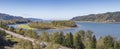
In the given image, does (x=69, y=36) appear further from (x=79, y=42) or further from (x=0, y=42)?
(x=0, y=42)

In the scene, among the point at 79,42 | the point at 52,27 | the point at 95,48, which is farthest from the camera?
the point at 52,27

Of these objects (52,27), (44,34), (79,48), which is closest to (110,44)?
(79,48)

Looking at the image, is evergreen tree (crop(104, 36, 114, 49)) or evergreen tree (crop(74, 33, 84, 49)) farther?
evergreen tree (crop(74, 33, 84, 49))

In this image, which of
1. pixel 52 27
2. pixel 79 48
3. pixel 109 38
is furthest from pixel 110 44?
pixel 52 27

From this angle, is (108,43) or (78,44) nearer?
(108,43)

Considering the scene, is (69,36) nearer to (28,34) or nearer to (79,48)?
(79,48)

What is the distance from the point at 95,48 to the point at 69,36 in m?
9.39

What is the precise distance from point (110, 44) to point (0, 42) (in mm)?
31457

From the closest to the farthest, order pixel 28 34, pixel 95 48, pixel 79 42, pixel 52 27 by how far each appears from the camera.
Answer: pixel 95 48
pixel 79 42
pixel 28 34
pixel 52 27

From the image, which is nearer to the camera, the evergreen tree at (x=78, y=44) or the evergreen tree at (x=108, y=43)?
the evergreen tree at (x=108, y=43)

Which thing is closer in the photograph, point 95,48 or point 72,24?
point 95,48

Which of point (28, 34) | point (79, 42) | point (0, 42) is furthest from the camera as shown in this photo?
point (28, 34)

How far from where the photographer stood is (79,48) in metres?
58.2

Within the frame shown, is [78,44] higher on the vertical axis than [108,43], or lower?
lower
